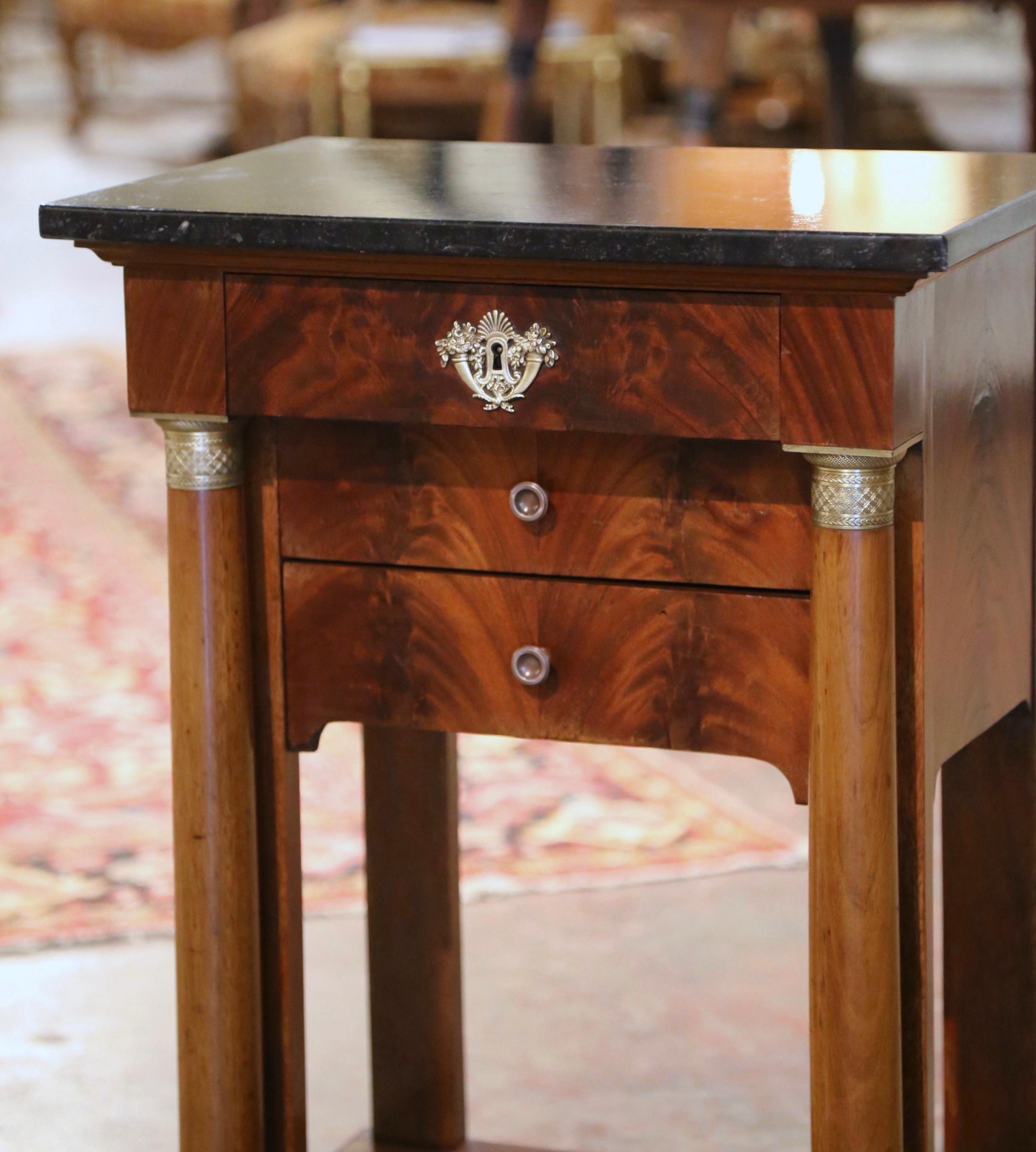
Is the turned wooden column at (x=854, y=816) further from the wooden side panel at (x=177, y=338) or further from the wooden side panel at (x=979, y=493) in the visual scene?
the wooden side panel at (x=177, y=338)

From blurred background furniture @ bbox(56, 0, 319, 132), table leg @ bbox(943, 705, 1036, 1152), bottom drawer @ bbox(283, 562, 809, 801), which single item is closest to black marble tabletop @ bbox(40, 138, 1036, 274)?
bottom drawer @ bbox(283, 562, 809, 801)

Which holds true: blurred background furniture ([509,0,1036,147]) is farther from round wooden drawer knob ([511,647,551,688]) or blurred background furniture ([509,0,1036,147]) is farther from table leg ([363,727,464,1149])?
round wooden drawer knob ([511,647,551,688])

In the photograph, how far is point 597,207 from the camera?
4.62 ft

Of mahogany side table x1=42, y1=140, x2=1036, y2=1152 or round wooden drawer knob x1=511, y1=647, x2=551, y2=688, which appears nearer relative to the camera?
mahogany side table x1=42, y1=140, x2=1036, y2=1152

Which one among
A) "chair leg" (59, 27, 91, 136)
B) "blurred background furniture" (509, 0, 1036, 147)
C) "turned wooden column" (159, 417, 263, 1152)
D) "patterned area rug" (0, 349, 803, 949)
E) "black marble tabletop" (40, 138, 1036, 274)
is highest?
"chair leg" (59, 27, 91, 136)

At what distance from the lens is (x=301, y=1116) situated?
5.40 feet

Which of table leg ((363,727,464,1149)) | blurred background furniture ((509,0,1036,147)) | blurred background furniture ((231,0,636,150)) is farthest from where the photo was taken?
blurred background furniture ((231,0,636,150))

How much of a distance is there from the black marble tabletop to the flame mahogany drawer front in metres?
0.15

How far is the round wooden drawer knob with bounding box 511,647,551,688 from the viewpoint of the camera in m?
1.47

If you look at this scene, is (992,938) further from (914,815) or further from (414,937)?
(414,937)

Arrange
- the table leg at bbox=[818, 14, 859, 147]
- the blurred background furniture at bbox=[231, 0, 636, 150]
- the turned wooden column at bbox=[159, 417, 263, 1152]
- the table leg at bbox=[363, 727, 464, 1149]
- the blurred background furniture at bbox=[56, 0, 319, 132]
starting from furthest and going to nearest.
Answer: the blurred background furniture at bbox=[56, 0, 319, 132], the blurred background furniture at bbox=[231, 0, 636, 150], the table leg at bbox=[818, 14, 859, 147], the table leg at bbox=[363, 727, 464, 1149], the turned wooden column at bbox=[159, 417, 263, 1152]

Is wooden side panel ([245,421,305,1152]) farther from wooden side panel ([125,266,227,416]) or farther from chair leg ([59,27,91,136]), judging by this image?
chair leg ([59,27,91,136])

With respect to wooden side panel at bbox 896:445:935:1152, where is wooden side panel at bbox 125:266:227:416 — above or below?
above

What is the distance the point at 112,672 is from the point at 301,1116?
1716mm
